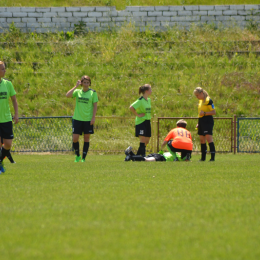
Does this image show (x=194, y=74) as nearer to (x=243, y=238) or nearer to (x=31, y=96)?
(x=31, y=96)

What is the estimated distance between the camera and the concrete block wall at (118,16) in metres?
22.4

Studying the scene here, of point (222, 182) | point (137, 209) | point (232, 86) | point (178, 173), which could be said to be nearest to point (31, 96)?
point (232, 86)

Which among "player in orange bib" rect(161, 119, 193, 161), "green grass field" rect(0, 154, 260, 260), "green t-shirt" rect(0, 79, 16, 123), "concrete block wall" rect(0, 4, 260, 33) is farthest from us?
"concrete block wall" rect(0, 4, 260, 33)

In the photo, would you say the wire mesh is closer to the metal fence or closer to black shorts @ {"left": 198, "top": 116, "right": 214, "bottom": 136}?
the metal fence

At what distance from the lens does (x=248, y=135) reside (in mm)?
12914

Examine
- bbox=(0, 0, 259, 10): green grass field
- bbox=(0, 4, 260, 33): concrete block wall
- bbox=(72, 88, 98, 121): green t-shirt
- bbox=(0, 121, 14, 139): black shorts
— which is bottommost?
bbox=(0, 121, 14, 139): black shorts

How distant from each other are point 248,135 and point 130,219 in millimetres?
10619

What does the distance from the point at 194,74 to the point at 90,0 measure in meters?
9.13

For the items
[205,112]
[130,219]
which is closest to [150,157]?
[205,112]

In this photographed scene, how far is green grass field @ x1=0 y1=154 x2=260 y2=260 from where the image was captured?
2.21 meters

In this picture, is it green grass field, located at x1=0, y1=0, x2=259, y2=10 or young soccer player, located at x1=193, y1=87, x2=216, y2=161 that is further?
green grass field, located at x1=0, y1=0, x2=259, y2=10

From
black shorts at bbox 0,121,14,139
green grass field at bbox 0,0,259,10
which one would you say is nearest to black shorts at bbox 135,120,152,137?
black shorts at bbox 0,121,14,139

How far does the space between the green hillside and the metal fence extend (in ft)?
10.1

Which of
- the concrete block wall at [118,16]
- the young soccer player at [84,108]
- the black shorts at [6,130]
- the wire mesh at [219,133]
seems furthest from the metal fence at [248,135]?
the concrete block wall at [118,16]
